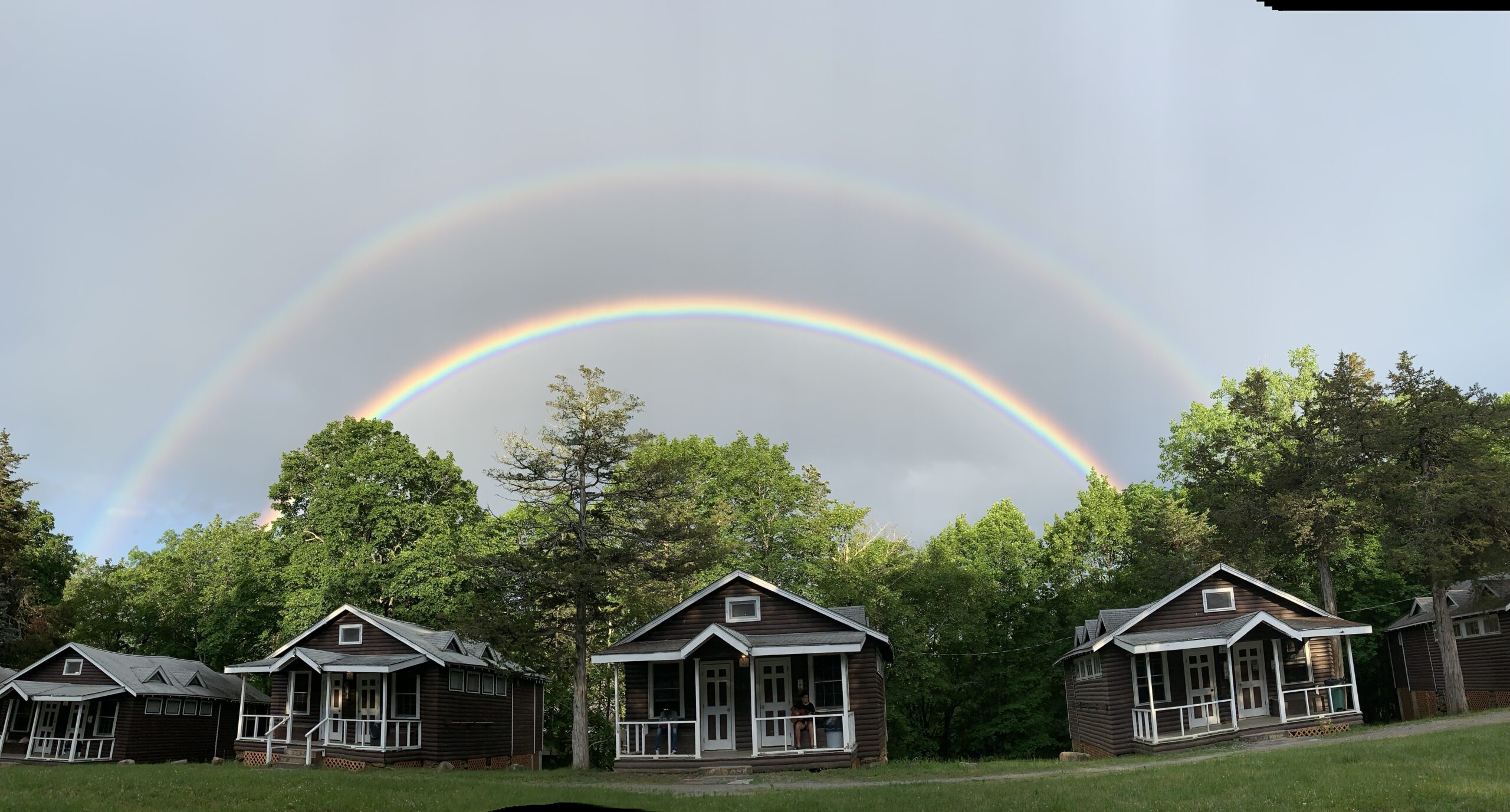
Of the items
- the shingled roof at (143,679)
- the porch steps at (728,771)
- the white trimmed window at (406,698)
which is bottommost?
the porch steps at (728,771)

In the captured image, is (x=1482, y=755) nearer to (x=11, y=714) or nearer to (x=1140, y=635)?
(x=1140, y=635)

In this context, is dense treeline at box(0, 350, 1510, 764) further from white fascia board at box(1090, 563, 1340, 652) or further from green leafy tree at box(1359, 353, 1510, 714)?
white fascia board at box(1090, 563, 1340, 652)

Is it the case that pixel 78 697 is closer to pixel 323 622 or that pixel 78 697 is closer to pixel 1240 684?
pixel 323 622

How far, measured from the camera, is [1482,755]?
16.1 meters

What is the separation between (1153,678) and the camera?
3181 centimetres

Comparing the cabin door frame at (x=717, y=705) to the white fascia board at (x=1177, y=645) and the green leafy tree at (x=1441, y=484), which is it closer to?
the white fascia board at (x=1177, y=645)

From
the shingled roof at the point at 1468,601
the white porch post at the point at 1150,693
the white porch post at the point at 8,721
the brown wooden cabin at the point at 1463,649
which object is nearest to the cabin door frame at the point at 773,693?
the white porch post at the point at 1150,693

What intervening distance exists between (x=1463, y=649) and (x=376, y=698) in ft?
135

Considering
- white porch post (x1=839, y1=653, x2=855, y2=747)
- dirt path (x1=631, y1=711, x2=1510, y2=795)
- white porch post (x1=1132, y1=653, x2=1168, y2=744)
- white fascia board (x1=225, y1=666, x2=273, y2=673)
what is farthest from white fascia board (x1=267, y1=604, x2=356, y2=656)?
white porch post (x1=1132, y1=653, x2=1168, y2=744)

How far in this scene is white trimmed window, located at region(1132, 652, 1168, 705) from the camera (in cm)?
3127

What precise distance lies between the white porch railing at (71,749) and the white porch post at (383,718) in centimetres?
1263

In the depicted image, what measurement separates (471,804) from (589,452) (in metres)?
15.2

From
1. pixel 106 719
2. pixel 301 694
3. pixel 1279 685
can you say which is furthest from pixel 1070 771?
pixel 106 719

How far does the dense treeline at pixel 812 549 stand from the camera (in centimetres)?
3114
